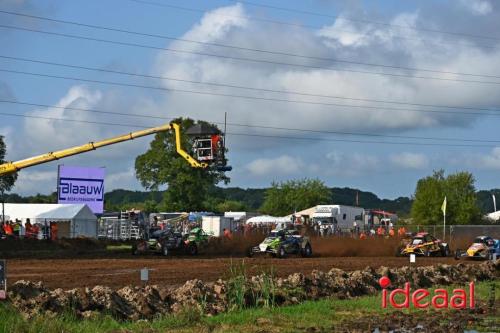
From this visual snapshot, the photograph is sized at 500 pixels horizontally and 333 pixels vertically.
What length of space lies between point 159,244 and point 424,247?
13979 mm

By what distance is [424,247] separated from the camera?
4534 centimetres

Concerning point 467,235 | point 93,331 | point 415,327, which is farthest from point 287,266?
point 467,235

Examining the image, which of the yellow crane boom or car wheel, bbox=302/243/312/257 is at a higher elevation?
the yellow crane boom

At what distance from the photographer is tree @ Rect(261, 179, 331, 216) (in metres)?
133

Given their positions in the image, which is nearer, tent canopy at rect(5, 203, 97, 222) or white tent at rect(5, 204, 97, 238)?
white tent at rect(5, 204, 97, 238)

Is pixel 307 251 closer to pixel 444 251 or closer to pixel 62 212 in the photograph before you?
pixel 444 251

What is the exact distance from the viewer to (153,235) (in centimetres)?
4238

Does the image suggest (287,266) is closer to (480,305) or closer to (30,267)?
(30,267)


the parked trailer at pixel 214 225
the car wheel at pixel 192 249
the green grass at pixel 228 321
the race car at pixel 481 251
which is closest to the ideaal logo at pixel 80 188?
the parked trailer at pixel 214 225

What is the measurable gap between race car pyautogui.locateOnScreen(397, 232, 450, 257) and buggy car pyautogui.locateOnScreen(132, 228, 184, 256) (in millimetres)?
12079

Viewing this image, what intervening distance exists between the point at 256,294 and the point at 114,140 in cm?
2637

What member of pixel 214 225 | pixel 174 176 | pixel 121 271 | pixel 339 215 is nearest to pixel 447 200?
pixel 339 215

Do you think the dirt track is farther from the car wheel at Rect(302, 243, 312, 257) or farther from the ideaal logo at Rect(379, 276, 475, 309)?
the car wheel at Rect(302, 243, 312, 257)

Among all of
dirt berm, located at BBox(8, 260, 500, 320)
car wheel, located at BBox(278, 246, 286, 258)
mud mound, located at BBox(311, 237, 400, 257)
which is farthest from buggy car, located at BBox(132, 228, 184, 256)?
dirt berm, located at BBox(8, 260, 500, 320)
